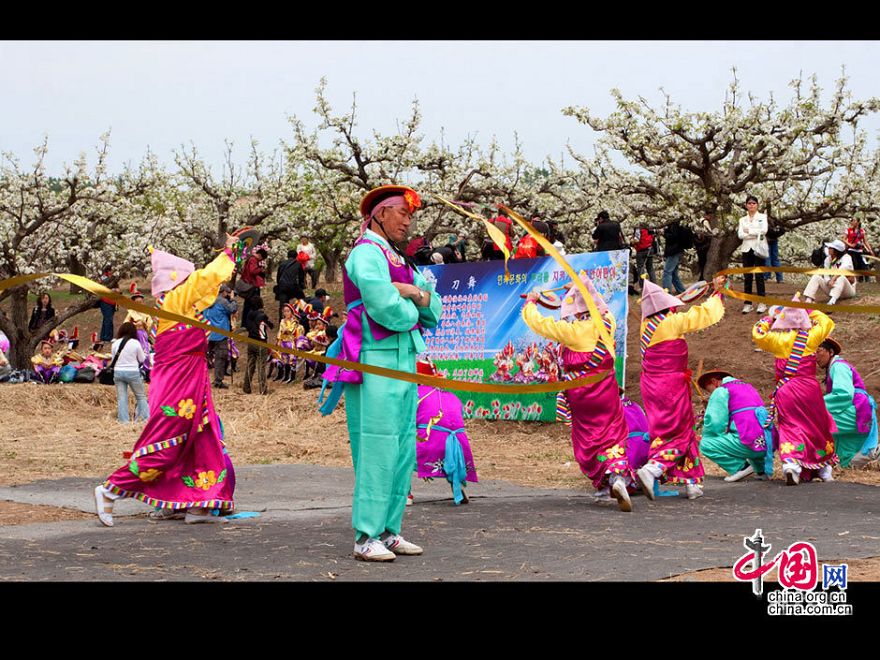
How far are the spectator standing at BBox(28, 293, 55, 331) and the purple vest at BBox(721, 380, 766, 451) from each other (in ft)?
53.2

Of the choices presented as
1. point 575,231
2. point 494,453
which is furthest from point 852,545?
point 575,231

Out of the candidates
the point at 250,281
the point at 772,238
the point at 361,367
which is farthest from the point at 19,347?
the point at 361,367

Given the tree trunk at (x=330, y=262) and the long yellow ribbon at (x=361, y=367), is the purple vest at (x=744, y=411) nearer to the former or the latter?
the long yellow ribbon at (x=361, y=367)

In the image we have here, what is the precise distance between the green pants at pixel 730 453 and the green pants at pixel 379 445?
536cm

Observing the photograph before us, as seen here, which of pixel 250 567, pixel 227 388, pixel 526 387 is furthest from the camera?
pixel 227 388

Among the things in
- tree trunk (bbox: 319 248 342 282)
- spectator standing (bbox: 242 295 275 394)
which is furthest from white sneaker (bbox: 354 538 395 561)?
tree trunk (bbox: 319 248 342 282)

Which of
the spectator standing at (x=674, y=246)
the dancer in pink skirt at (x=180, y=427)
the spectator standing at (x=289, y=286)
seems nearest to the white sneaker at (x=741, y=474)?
the dancer in pink skirt at (x=180, y=427)

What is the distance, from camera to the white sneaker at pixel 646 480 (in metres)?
9.36

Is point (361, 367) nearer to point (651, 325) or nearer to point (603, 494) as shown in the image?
point (603, 494)

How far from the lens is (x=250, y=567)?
19.6 ft

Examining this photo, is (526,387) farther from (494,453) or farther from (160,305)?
(494,453)

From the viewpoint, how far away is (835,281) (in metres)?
17.9

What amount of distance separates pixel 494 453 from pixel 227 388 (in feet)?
25.8

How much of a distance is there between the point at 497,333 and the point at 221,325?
5687 millimetres
